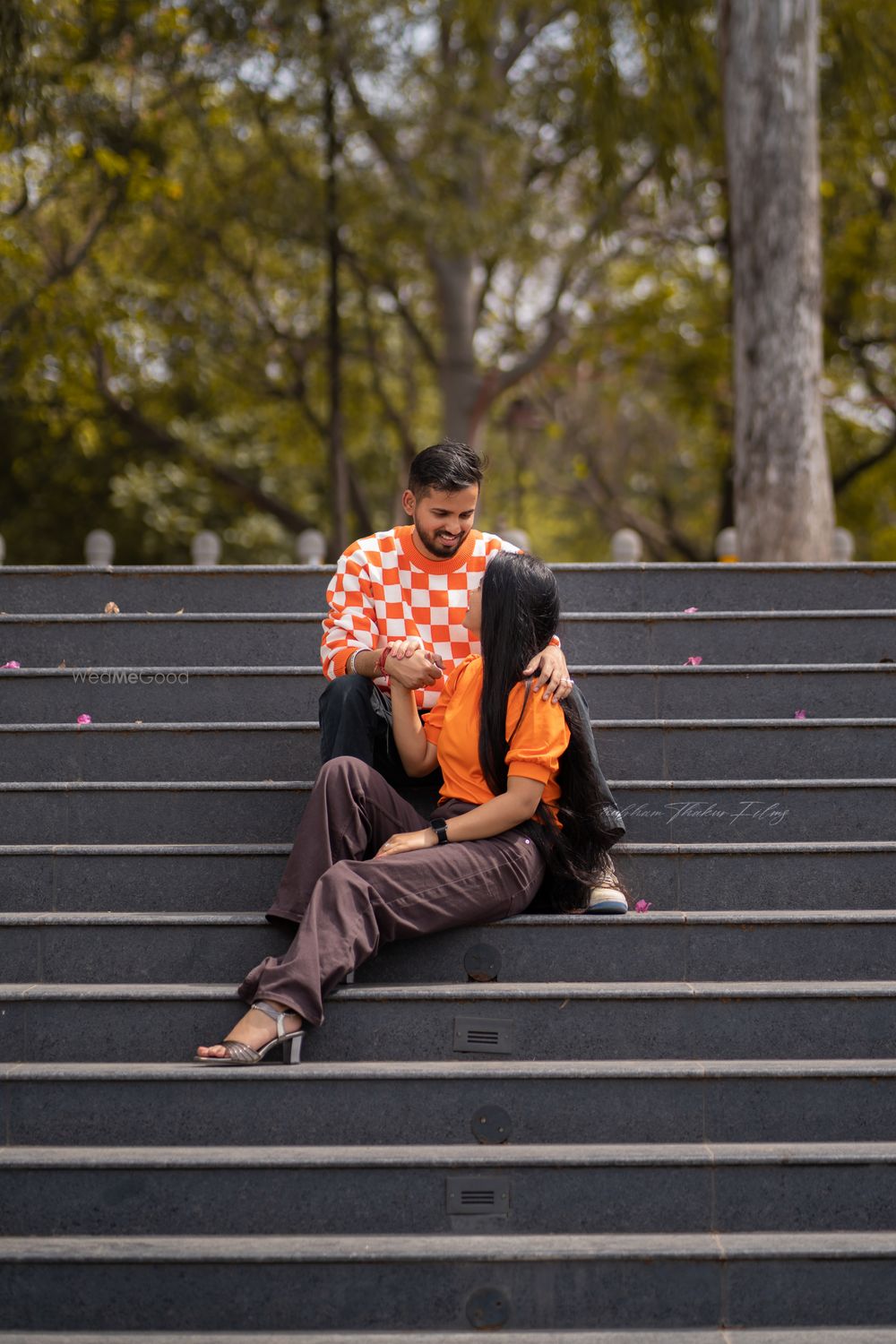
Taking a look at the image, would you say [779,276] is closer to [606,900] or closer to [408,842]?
[606,900]

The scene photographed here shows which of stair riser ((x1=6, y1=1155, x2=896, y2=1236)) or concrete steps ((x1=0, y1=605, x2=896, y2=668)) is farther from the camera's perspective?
concrete steps ((x1=0, y1=605, x2=896, y2=668))

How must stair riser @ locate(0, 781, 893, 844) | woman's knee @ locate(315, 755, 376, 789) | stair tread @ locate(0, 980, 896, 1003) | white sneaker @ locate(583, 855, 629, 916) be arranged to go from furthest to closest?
1. stair riser @ locate(0, 781, 893, 844)
2. white sneaker @ locate(583, 855, 629, 916)
3. woman's knee @ locate(315, 755, 376, 789)
4. stair tread @ locate(0, 980, 896, 1003)

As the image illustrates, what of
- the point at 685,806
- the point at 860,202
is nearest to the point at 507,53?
the point at 860,202

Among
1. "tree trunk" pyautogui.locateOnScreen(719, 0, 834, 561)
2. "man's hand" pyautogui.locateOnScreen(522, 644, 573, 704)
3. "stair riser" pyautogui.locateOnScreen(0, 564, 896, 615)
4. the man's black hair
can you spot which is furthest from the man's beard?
"tree trunk" pyautogui.locateOnScreen(719, 0, 834, 561)

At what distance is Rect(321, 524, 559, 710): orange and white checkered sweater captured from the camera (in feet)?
14.2

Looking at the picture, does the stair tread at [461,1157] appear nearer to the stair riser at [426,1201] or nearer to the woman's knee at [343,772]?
the stair riser at [426,1201]

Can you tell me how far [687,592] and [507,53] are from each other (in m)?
12.7

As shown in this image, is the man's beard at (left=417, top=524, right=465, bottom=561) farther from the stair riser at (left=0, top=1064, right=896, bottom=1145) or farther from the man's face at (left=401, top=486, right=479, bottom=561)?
the stair riser at (left=0, top=1064, right=896, bottom=1145)

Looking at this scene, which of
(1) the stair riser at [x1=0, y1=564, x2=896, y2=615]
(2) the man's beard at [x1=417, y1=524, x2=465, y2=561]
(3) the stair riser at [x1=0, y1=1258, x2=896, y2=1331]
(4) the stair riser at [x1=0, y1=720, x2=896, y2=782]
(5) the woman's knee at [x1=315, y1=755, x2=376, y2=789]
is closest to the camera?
(3) the stair riser at [x1=0, y1=1258, x2=896, y2=1331]

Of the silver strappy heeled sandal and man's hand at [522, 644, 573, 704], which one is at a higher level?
man's hand at [522, 644, 573, 704]

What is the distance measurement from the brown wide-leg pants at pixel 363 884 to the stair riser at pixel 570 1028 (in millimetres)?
234

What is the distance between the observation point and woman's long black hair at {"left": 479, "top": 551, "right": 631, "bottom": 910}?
12.4ft

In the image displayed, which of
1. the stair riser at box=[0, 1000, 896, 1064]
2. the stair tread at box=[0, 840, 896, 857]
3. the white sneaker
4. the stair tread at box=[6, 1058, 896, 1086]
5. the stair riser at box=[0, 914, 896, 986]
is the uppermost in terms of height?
the stair tread at box=[0, 840, 896, 857]

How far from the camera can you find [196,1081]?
3.47 m
